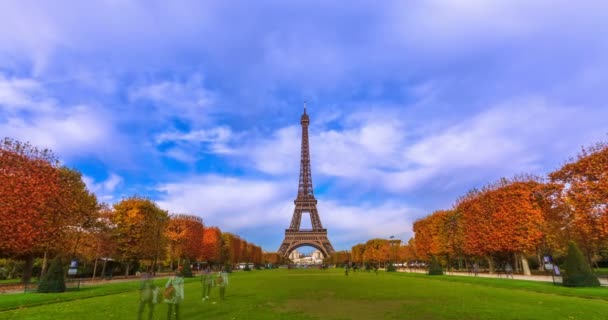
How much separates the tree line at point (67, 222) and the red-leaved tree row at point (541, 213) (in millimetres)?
46215

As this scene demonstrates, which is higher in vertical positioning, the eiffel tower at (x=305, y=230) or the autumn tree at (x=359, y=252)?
the eiffel tower at (x=305, y=230)

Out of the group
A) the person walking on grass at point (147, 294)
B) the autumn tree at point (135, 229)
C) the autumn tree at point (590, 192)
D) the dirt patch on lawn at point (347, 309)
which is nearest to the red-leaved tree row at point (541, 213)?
the autumn tree at point (590, 192)

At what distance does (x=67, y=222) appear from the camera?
119 ft

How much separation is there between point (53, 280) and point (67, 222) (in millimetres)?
11258

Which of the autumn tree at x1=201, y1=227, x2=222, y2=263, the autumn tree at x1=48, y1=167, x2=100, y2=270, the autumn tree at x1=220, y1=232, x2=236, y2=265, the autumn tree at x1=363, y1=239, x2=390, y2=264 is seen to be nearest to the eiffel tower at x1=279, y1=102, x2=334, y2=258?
the autumn tree at x1=363, y1=239, x2=390, y2=264

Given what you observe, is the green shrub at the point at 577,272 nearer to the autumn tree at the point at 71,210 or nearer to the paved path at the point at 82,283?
the paved path at the point at 82,283

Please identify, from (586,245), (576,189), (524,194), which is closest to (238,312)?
(576,189)

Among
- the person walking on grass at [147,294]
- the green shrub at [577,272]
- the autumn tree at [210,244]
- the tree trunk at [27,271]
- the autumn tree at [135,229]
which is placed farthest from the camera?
the autumn tree at [210,244]

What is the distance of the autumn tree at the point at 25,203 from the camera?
3019cm

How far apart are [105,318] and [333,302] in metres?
10.6

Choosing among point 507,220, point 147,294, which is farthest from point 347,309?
point 507,220

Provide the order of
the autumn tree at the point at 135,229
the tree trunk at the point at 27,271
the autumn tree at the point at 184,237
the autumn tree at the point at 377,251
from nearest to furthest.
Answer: the tree trunk at the point at 27,271 < the autumn tree at the point at 135,229 < the autumn tree at the point at 184,237 < the autumn tree at the point at 377,251

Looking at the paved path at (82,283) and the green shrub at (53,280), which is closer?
the green shrub at (53,280)

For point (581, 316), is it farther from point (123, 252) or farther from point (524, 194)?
point (123, 252)
